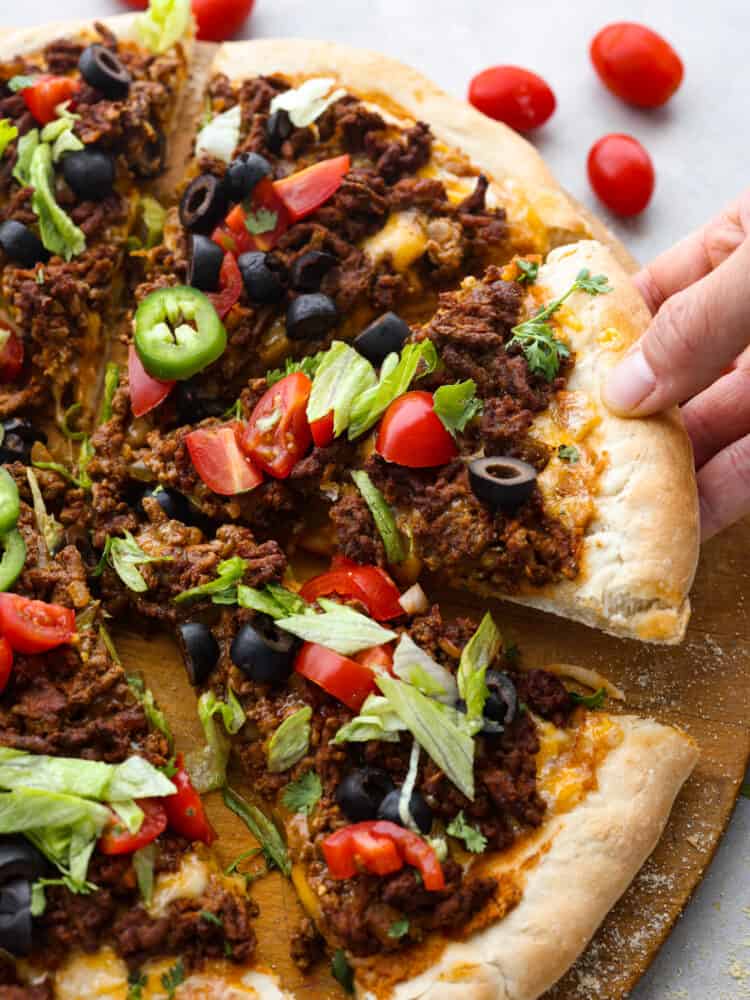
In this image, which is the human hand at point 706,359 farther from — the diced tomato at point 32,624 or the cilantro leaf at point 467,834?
the diced tomato at point 32,624

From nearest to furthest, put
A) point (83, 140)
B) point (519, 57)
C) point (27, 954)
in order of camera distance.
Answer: point (27, 954)
point (83, 140)
point (519, 57)

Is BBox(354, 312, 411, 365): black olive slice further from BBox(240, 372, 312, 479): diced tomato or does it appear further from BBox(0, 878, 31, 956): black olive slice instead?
BBox(0, 878, 31, 956): black olive slice

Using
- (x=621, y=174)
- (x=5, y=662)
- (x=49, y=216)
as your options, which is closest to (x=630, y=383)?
(x=621, y=174)

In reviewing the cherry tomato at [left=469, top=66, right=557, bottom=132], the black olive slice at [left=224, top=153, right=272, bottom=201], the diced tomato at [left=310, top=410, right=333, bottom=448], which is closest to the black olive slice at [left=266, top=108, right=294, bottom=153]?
the black olive slice at [left=224, top=153, right=272, bottom=201]

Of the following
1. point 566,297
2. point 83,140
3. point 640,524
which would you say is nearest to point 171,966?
point 640,524

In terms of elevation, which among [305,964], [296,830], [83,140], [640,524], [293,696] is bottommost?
[305,964]

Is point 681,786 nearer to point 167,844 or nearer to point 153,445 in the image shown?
point 167,844

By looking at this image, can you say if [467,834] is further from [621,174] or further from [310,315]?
[621,174]
